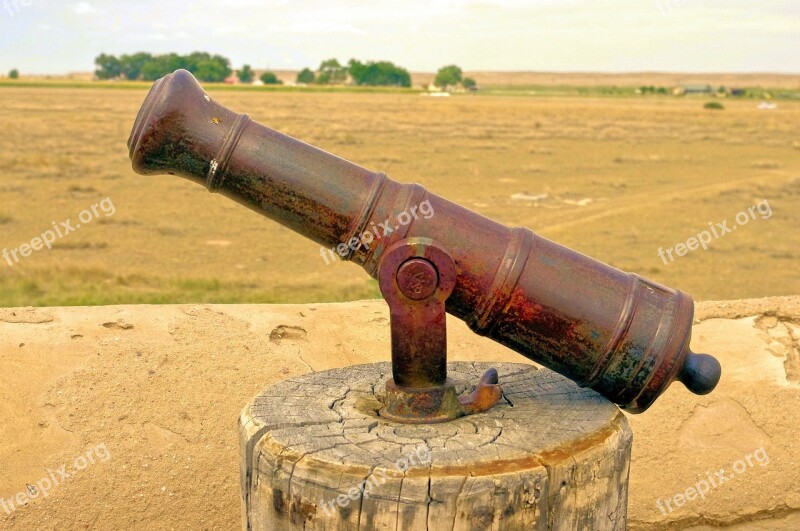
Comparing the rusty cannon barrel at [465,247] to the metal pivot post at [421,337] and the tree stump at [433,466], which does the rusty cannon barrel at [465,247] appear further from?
the tree stump at [433,466]

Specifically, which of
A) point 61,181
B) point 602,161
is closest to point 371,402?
point 61,181

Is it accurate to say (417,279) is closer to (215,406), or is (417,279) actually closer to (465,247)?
(465,247)

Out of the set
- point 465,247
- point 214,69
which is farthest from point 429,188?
point 214,69

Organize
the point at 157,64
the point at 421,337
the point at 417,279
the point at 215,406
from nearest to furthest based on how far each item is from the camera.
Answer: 1. the point at 417,279
2. the point at 421,337
3. the point at 215,406
4. the point at 157,64

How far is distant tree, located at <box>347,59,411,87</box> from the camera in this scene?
10825 centimetres

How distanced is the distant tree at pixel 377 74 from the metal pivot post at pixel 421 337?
10659 cm

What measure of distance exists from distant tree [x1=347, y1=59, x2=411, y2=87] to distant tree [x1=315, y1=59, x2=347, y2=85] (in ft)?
4.91

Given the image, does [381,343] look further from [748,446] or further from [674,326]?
[674,326]

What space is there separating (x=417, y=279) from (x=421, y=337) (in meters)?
0.24

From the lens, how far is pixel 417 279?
3350mm

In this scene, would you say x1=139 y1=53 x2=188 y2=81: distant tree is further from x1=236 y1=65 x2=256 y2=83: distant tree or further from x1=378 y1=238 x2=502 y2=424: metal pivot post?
x1=378 y1=238 x2=502 y2=424: metal pivot post

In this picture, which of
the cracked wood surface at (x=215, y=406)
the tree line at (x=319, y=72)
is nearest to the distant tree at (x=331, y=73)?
the tree line at (x=319, y=72)

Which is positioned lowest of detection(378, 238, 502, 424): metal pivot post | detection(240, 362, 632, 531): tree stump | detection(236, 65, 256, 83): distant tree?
detection(236, 65, 256, 83): distant tree

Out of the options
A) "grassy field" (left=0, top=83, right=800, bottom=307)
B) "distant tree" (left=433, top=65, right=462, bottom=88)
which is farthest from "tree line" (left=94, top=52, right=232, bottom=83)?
"grassy field" (left=0, top=83, right=800, bottom=307)
